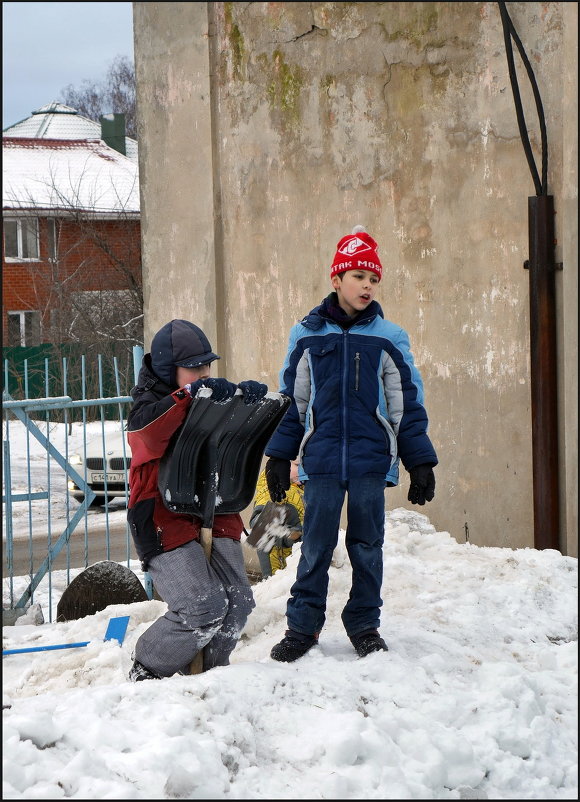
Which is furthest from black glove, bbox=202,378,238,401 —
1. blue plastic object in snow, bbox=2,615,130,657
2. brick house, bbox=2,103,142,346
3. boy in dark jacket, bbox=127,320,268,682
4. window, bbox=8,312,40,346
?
window, bbox=8,312,40,346

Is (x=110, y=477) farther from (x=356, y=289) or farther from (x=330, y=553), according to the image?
(x=356, y=289)

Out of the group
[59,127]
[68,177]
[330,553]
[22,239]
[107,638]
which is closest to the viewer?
[330,553]

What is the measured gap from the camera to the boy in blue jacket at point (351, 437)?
12.8ft

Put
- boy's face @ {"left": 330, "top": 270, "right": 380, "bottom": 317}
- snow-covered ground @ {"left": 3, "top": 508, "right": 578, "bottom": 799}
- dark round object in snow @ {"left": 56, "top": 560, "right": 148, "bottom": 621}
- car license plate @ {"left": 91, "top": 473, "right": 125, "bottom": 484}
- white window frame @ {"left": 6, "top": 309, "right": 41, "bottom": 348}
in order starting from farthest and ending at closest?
white window frame @ {"left": 6, "top": 309, "right": 41, "bottom": 348}
car license plate @ {"left": 91, "top": 473, "right": 125, "bottom": 484}
dark round object in snow @ {"left": 56, "top": 560, "right": 148, "bottom": 621}
boy's face @ {"left": 330, "top": 270, "right": 380, "bottom": 317}
snow-covered ground @ {"left": 3, "top": 508, "right": 578, "bottom": 799}

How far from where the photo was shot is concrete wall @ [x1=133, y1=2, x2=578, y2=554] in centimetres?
569

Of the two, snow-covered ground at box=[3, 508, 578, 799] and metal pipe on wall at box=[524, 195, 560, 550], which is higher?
metal pipe on wall at box=[524, 195, 560, 550]

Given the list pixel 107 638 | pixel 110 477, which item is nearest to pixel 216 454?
pixel 107 638

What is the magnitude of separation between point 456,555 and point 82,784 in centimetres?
306

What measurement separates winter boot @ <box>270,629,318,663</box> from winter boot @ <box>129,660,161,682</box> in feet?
1.60

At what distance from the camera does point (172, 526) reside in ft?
12.6

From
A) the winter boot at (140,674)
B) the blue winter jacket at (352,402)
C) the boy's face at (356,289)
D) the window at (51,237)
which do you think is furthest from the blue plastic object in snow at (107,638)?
the window at (51,237)

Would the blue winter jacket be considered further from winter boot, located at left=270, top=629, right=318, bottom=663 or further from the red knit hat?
winter boot, located at left=270, top=629, right=318, bottom=663

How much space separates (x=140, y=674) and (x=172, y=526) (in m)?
0.61

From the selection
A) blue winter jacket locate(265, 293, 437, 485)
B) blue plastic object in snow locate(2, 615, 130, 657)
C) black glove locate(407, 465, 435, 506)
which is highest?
blue winter jacket locate(265, 293, 437, 485)
